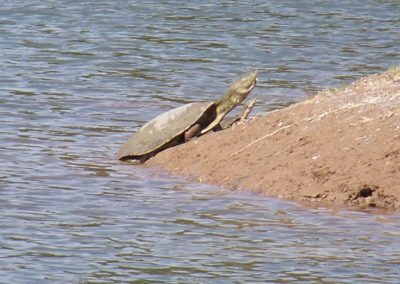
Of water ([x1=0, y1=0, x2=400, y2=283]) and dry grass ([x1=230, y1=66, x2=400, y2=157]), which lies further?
dry grass ([x1=230, y1=66, x2=400, y2=157])

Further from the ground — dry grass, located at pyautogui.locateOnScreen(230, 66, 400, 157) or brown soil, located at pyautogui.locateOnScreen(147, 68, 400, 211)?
dry grass, located at pyautogui.locateOnScreen(230, 66, 400, 157)

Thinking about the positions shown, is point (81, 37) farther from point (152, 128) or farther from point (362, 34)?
point (152, 128)

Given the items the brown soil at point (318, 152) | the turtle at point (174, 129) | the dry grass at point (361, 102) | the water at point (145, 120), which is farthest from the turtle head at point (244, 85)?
the water at point (145, 120)

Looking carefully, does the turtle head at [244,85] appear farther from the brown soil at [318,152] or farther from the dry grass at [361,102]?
the dry grass at [361,102]

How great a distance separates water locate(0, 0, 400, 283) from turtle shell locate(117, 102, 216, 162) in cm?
25

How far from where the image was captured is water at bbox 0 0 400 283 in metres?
7.97

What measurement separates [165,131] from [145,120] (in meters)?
1.93

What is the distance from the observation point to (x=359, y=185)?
31.5 feet

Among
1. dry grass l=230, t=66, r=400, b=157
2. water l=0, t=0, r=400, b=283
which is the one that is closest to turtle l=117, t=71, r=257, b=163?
water l=0, t=0, r=400, b=283

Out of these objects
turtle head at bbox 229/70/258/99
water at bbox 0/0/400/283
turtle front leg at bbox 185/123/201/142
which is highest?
turtle head at bbox 229/70/258/99

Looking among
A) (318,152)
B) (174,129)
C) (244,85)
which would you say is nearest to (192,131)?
(174,129)

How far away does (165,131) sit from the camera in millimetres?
11312

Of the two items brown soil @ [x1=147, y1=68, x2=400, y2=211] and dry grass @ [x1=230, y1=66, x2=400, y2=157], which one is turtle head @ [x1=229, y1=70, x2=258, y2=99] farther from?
dry grass @ [x1=230, y1=66, x2=400, y2=157]

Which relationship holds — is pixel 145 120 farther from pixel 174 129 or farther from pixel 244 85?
pixel 174 129
